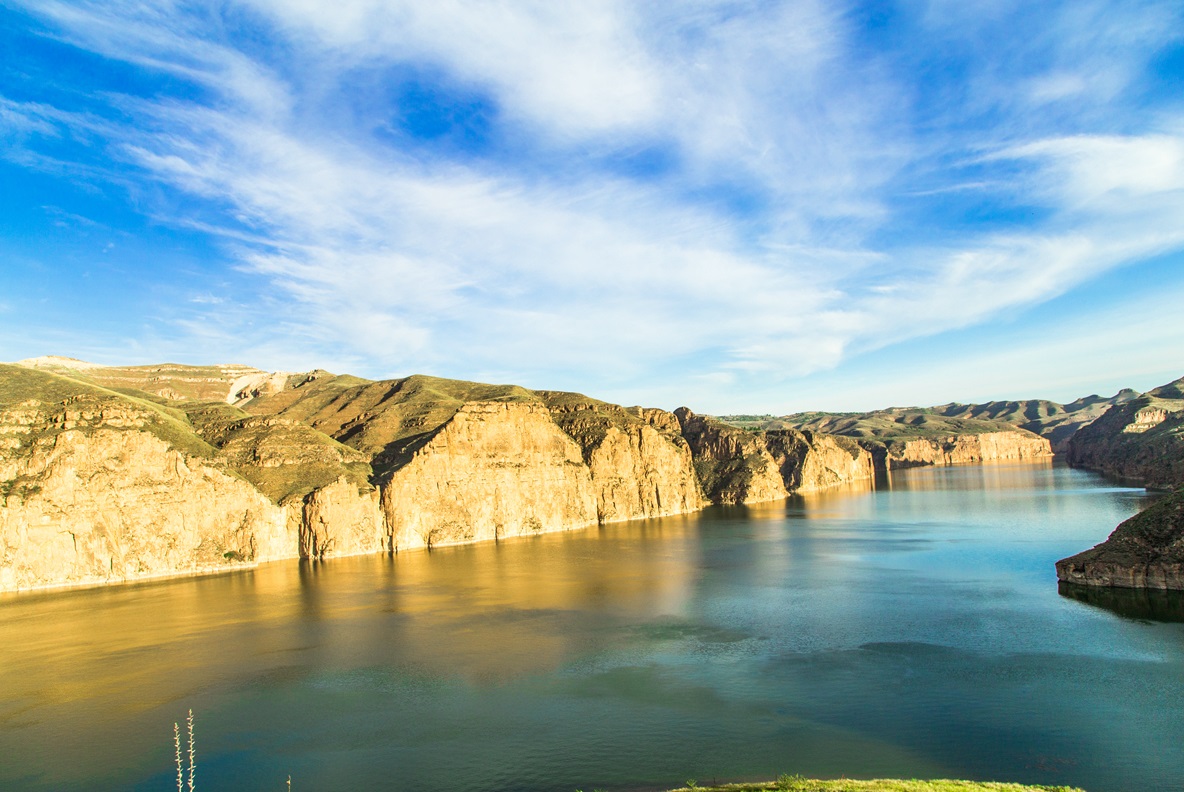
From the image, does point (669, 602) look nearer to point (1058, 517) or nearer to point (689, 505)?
point (1058, 517)

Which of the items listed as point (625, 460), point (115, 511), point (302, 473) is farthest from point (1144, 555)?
point (115, 511)

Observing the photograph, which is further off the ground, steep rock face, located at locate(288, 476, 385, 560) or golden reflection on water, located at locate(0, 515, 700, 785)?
steep rock face, located at locate(288, 476, 385, 560)

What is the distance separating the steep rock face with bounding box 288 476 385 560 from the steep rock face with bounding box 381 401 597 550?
11.3 ft

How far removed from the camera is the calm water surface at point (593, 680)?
2795 cm

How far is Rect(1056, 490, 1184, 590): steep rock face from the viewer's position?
52.5 m

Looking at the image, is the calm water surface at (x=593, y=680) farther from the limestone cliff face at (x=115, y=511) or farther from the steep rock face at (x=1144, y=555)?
the limestone cliff face at (x=115, y=511)

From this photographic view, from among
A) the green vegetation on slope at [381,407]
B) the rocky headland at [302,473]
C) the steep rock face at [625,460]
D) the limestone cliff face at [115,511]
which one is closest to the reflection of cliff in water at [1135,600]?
the rocky headland at [302,473]

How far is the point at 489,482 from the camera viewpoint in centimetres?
11406

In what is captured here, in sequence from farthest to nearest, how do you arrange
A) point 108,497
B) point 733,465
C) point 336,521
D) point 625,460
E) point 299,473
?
point 733,465 < point 625,460 < point 299,473 < point 336,521 < point 108,497

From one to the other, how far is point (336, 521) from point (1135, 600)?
8433 cm

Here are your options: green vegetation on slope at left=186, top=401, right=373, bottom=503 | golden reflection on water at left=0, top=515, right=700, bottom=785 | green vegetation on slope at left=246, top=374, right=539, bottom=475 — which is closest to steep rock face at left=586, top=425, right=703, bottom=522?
green vegetation on slope at left=246, top=374, right=539, bottom=475

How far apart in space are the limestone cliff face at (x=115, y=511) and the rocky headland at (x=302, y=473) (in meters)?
0.16

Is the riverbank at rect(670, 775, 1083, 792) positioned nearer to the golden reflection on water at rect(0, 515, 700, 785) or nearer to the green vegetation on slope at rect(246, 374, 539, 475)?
the golden reflection on water at rect(0, 515, 700, 785)

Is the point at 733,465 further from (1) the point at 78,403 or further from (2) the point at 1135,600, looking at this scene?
A: (1) the point at 78,403
